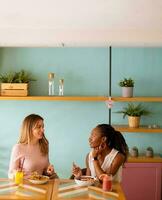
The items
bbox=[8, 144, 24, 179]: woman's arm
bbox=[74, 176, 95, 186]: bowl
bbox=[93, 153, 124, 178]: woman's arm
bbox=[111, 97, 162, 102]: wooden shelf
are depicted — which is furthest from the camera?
bbox=[111, 97, 162, 102]: wooden shelf

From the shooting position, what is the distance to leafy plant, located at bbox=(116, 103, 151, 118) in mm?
4297

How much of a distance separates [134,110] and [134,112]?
1.1 inches

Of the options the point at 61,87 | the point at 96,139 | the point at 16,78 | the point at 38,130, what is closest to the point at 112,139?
the point at 96,139

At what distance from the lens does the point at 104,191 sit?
2855 mm

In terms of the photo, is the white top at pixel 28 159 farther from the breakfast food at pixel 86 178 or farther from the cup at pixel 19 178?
the breakfast food at pixel 86 178

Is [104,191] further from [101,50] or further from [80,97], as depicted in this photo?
[101,50]

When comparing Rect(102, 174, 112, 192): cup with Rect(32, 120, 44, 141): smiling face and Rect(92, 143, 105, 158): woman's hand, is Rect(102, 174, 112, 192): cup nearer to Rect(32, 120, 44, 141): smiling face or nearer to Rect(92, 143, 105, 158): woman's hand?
Rect(92, 143, 105, 158): woman's hand

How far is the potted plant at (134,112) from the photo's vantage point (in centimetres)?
426

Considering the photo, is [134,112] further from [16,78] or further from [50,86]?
[16,78]

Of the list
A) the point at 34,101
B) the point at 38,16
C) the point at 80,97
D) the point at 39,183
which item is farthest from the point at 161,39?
the point at 39,183

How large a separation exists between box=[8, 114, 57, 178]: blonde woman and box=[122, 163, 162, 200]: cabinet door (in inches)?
45.2

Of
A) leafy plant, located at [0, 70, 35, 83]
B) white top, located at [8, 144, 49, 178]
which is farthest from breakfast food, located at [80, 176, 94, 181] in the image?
leafy plant, located at [0, 70, 35, 83]

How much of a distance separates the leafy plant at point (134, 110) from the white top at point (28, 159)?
1333 millimetres

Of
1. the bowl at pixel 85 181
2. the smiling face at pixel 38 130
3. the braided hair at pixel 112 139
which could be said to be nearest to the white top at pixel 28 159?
the smiling face at pixel 38 130
